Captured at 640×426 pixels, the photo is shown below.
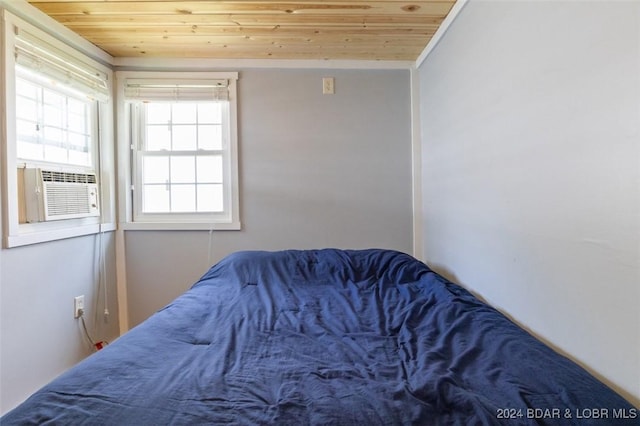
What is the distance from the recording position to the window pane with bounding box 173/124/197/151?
230 cm

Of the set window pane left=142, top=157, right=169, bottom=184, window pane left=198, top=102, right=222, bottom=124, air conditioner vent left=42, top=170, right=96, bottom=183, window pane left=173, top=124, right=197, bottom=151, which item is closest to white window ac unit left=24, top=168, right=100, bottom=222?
air conditioner vent left=42, top=170, right=96, bottom=183

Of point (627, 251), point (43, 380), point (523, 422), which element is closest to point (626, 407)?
point (523, 422)

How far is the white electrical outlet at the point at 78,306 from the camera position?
6.07 ft

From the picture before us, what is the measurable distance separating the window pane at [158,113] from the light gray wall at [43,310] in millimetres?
971

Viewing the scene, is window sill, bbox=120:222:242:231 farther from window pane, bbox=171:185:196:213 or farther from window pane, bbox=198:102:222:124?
window pane, bbox=198:102:222:124

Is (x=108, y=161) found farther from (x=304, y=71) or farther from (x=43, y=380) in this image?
(x=304, y=71)

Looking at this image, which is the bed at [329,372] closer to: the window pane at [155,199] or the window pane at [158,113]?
the window pane at [155,199]

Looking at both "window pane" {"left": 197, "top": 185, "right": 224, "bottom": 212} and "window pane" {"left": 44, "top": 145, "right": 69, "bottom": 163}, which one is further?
"window pane" {"left": 197, "top": 185, "right": 224, "bottom": 212}

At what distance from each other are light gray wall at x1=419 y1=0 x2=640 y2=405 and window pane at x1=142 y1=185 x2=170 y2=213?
2.16 m

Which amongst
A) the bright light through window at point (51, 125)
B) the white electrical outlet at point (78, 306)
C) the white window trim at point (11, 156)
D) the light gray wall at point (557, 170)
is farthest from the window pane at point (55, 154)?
the light gray wall at point (557, 170)

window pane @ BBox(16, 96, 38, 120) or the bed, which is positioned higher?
window pane @ BBox(16, 96, 38, 120)

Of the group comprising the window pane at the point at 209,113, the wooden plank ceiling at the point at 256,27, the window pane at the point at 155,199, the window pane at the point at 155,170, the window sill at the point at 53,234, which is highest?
the wooden plank ceiling at the point at 256,27

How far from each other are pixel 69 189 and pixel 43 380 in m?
1.12

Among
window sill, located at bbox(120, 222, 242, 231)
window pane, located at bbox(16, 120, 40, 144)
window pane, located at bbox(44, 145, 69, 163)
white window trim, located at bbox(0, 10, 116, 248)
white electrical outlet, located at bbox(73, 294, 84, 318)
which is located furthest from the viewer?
window sill, located at bbox(120, 222, 242, 231)
